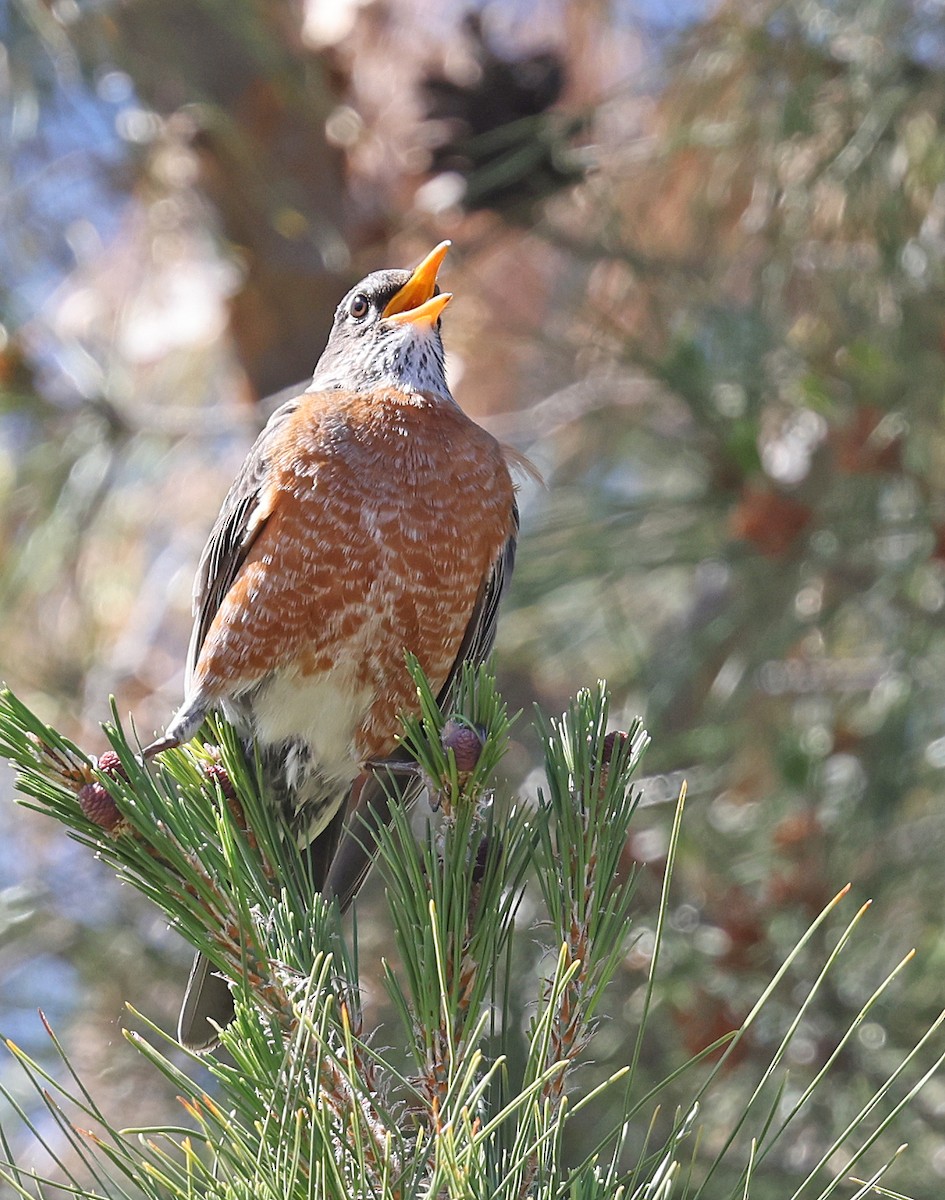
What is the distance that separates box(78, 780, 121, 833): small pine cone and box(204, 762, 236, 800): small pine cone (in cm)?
33

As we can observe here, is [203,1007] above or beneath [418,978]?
beneath

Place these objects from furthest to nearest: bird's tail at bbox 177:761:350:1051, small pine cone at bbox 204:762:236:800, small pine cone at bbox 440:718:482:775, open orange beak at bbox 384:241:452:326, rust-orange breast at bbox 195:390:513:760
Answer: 1. open orange beak at bbox 384:241:452:326
2. rust-orange breast at bbox 195:390:513:760
3. bird's tail at bbox 177:761:350:1051
4. small pine cone at bbox 204:762:236:800
5. small pine cone at bbox 440:718:482:775

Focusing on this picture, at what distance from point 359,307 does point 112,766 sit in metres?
1.91

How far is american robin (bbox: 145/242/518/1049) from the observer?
2.63 meters

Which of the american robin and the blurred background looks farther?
the blurred background

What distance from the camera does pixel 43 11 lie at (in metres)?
3.44

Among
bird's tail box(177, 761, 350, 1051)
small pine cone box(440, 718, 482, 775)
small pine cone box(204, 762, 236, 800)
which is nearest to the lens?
small pine cone box(440, 718, 482, 775)

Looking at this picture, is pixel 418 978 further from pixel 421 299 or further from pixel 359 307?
pixel 359 307

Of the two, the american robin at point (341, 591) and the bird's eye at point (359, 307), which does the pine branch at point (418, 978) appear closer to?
the american robin at point (341, 591)

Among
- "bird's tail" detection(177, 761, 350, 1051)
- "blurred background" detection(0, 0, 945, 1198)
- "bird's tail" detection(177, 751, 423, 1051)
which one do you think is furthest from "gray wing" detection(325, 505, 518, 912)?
"blurred background" detection(0, 0, 945, 1198)

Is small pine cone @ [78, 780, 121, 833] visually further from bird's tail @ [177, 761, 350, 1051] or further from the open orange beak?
the open orange beak

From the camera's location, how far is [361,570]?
8.57 feet

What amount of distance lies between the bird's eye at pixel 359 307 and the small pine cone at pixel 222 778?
1.61m

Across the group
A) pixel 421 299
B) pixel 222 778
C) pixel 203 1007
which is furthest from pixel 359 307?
pixel 203 1007
